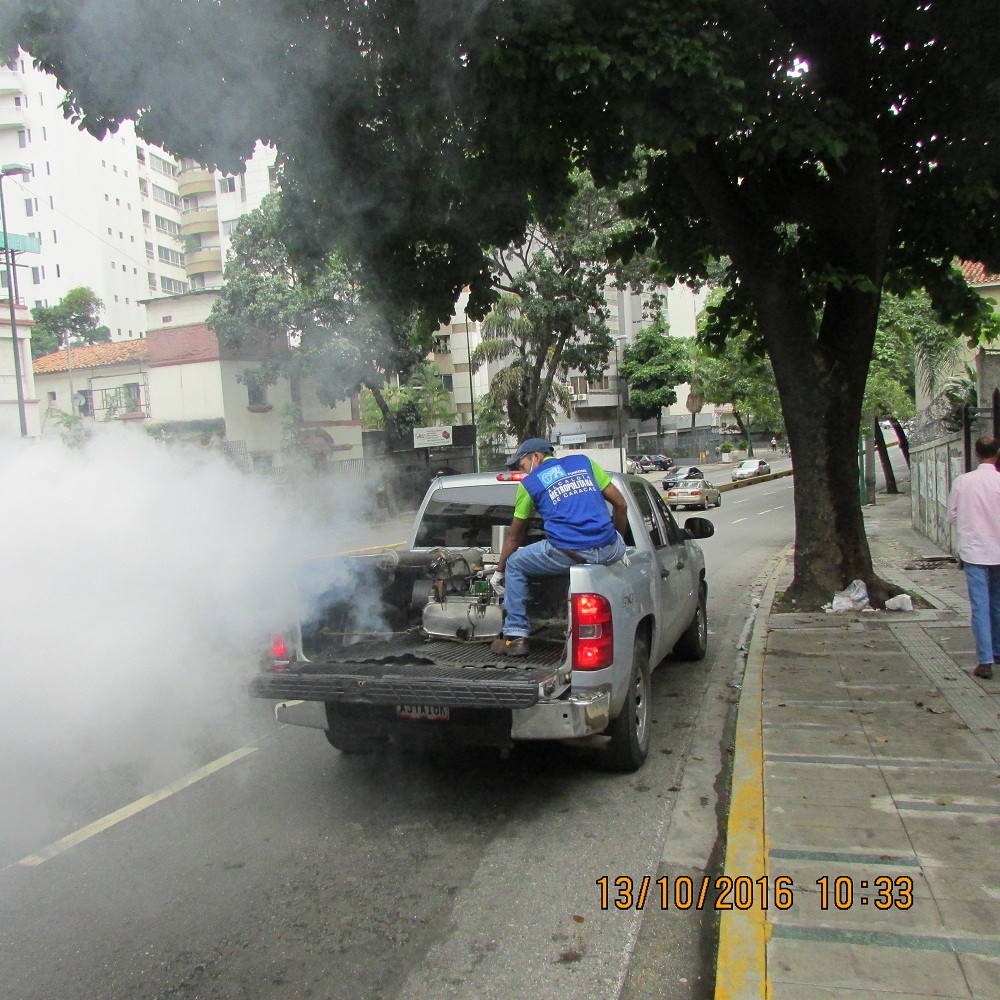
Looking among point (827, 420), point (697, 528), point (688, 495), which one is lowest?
point (688, 495)

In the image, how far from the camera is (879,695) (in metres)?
6.05

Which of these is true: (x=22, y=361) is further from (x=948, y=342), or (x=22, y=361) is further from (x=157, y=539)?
(x=948, y=342)

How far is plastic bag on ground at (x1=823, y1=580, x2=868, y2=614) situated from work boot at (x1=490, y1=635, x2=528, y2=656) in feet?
17.6

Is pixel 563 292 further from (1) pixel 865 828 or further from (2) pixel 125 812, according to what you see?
(1) pixel 865 828

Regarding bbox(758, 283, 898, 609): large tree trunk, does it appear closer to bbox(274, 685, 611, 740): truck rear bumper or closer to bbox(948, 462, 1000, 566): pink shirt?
bbox(948, 462, 1000, 566): pink shirt

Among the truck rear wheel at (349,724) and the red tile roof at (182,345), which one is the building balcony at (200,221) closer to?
the red tile roof at (182,345)

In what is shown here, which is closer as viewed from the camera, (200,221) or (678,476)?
(678,476)

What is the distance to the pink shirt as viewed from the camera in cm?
600

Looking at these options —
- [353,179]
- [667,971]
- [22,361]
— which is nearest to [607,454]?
[22,361]

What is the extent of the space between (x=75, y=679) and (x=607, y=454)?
2908 cm

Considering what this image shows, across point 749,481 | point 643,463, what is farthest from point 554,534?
point 643,463

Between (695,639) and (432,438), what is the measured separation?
14.8 metres

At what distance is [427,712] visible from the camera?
432cm

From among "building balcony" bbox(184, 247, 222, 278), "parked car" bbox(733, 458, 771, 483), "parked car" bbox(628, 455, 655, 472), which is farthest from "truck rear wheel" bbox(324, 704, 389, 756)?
"building balcony" bbox(184, 247, 222, 278)
